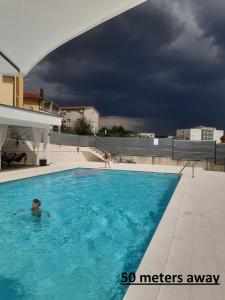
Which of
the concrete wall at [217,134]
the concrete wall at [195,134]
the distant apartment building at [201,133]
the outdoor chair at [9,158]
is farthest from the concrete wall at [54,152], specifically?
the concrete wall at [217,134]

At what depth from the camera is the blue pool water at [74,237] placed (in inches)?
190

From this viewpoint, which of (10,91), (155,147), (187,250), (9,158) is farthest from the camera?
(155,147)

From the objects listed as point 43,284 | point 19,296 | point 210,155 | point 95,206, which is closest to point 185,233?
point 43,284

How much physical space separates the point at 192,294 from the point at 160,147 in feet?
82.8

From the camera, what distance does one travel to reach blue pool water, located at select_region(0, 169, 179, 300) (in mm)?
4832

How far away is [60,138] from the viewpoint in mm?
29312

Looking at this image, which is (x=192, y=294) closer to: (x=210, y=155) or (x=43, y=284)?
(x=43, y=284)

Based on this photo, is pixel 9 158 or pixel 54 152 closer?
pixel 9 158

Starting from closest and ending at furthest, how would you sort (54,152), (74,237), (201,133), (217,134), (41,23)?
1. (41,23)
2. (74,237)
3. (54,152)
4. (201,133)
5. (217,134)

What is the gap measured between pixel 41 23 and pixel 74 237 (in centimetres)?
631

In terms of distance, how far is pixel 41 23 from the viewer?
1829 mm

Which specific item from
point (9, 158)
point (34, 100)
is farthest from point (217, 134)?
point (9, 158)

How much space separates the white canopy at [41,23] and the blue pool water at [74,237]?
365 cm

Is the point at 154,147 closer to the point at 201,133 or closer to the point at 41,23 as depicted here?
the point at 41,23
